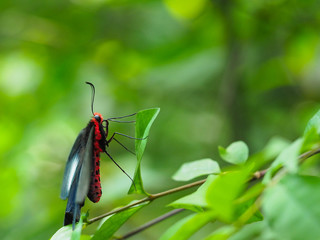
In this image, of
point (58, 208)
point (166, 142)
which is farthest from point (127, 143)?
point (58, 208)

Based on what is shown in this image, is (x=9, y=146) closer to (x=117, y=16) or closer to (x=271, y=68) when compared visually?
(x=117, y=16)

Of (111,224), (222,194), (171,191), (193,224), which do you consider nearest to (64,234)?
(111,224)

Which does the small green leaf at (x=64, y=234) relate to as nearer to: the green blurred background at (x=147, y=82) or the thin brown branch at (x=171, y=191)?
the thin brown branch at (x=171, y=191)

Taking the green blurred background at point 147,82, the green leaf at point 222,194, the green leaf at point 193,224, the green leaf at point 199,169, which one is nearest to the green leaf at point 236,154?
the green leaf at point 199,169

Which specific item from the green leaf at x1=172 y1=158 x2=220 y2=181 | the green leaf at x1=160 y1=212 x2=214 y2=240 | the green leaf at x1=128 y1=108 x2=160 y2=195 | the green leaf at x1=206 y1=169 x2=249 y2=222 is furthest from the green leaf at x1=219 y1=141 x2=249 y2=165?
the green leaf at x1=206 y1=169 x2=249 y2=222

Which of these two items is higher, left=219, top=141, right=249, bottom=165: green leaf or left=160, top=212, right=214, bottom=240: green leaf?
left=219, top=141, right=249, bottom=165: green leaf

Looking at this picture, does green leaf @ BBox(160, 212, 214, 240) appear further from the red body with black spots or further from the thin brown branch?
the red body with black spots

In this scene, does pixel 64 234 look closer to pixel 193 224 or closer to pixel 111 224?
pixel 111 224
